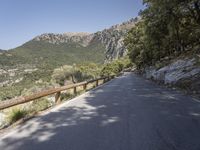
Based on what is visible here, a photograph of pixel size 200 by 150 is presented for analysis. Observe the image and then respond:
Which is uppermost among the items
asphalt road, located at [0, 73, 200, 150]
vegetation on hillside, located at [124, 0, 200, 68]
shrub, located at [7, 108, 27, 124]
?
vegetation on hillside, located at [124, 0, 200, 68]

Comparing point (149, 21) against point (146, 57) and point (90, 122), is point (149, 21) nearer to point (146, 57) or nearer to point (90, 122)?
point (146, 57)

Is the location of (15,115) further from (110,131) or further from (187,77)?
(187,77)

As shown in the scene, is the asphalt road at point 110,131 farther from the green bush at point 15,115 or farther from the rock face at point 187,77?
the rock face at point 187,77

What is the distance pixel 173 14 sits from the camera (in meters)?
27.3

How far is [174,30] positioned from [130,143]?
2766 centimetres

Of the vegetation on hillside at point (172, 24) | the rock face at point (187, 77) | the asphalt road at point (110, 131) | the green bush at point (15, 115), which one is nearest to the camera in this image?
the asphalt road at point (110, 131)

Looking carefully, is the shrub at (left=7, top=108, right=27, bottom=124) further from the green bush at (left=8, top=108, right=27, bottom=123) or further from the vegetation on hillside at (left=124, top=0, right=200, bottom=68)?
the vegetation on hillside at (left=124, top=0, right=200, bottom=68)

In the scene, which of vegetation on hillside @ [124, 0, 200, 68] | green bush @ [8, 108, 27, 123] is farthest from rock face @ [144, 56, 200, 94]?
green bush @ [8, 108, 27, 123]

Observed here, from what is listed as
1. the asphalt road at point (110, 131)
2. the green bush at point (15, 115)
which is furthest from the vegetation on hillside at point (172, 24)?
the green bush at point (15, 115)

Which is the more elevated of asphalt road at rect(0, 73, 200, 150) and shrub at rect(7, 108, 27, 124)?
shrub at rect(7, 108, 27, 124)

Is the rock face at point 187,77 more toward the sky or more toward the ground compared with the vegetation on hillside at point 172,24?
more toward the ground

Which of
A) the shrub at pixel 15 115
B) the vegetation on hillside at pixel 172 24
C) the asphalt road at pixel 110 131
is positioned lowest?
the asphalt road at pixel 110 131

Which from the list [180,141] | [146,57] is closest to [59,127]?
[180,141]

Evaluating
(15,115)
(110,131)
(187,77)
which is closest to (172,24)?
(187,77)
